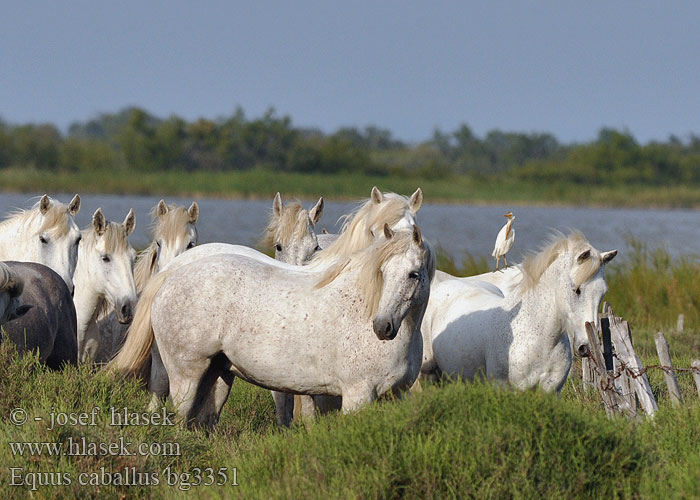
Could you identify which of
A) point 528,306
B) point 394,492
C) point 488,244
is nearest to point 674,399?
point 528,306

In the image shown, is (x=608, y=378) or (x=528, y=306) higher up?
(x=528, y=306)

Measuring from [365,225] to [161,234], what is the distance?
2.37 metres

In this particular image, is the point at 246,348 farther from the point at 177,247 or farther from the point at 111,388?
the point at 177,247

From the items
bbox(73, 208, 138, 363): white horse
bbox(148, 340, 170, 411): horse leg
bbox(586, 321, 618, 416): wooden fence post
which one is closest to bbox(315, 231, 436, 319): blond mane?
bbox(586, 321, 618, 416): wooden fence post

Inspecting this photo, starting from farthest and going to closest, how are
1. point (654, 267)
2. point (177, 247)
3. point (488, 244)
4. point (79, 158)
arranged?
point (79, 158) < point (488, 244) < point (654, 267) < point (177, 247)

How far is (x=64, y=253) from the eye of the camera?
7129 millimetres

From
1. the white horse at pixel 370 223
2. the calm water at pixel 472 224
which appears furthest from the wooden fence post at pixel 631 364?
the calm water at pixel 472 224

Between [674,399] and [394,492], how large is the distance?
2320 millimetres

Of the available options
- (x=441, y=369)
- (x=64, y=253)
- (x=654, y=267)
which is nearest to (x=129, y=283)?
(x=64, y=253)

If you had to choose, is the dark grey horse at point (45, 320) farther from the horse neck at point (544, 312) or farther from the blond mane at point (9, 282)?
the horse neck at point (544, 312)

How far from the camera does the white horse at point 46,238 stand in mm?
7125

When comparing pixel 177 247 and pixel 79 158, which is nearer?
pixel 177 247

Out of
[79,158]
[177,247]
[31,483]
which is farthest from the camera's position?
[79,158]

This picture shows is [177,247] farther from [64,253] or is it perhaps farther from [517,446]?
[517,446]
